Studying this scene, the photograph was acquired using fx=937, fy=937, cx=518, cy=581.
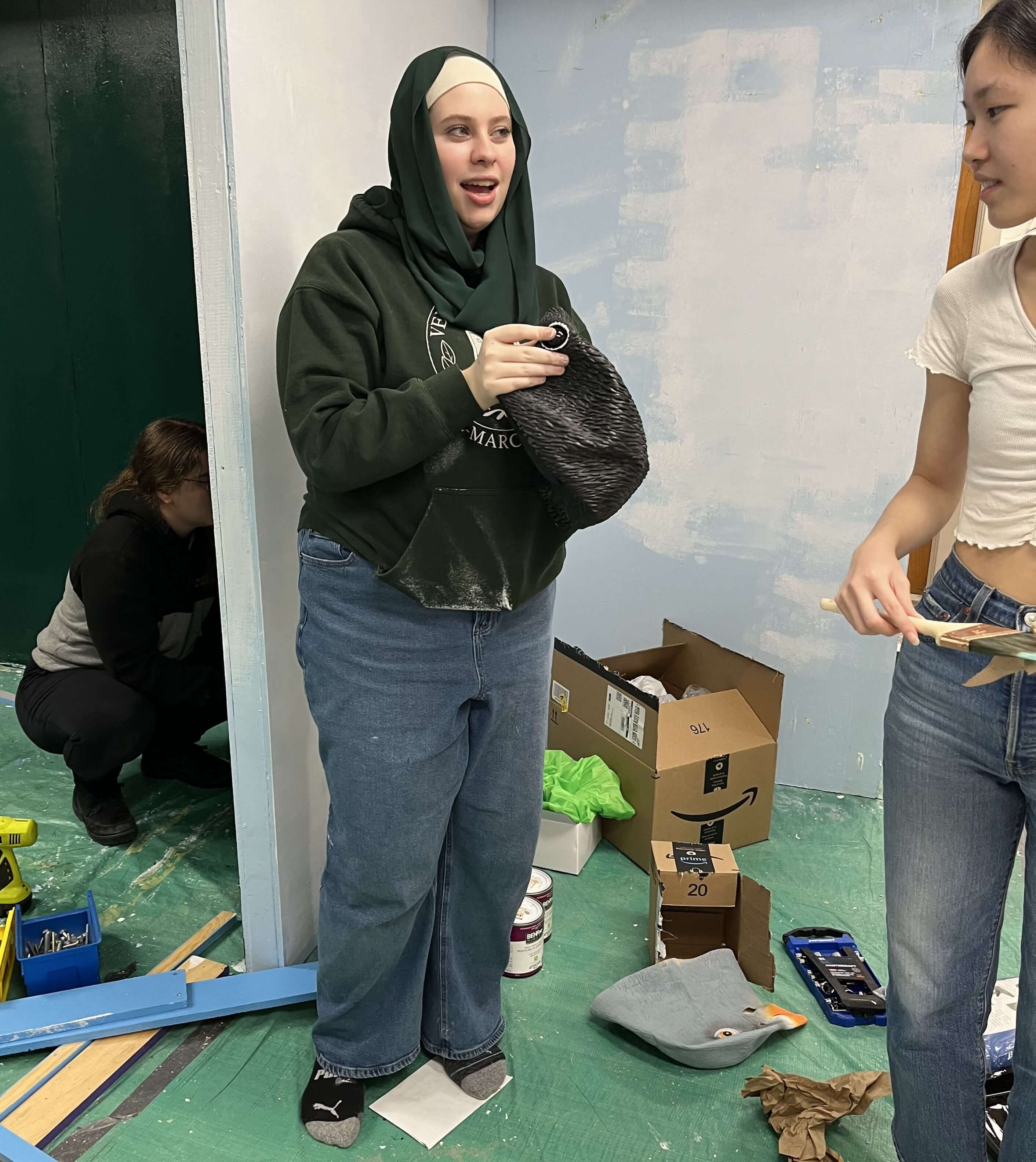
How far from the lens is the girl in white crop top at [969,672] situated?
3.15ft

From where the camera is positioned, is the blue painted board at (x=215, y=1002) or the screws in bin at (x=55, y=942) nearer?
the blue painted board at (x=215, y=1002)

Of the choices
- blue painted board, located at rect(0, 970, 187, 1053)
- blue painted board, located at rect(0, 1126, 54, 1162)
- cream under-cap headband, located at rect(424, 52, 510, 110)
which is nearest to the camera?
cream under-cap headband, located at rect(424, 52, 510, 110)

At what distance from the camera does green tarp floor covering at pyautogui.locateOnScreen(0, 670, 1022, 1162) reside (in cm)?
147

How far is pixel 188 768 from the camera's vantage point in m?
2.48

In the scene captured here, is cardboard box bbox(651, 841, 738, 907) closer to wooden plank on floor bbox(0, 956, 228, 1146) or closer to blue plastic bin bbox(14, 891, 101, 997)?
wooden plank on floor bbox(0, 956, 228, 1146)

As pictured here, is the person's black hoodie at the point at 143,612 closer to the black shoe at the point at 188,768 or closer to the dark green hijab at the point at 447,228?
the black shoe at the point at 188,768

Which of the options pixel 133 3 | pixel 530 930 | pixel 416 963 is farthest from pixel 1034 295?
pixel 133 3

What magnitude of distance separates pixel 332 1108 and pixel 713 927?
0.85m

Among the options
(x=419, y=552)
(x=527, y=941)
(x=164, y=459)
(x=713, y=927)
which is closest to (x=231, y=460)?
(x=419, y=552)

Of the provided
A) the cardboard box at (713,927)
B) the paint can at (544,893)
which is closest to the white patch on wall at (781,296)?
the cardboard box at (713,927)

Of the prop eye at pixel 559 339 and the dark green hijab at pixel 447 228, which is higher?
the dark green hijab at pixel 447 228

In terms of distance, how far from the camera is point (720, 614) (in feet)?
8.55

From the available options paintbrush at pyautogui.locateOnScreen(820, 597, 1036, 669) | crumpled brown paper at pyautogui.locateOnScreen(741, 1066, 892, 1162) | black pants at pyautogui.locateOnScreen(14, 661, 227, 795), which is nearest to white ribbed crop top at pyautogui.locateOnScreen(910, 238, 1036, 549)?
paintbrush at pyautogui.locateOnScreen(820, 597, 1036, 669)

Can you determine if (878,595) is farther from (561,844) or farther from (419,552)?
(561,844)
